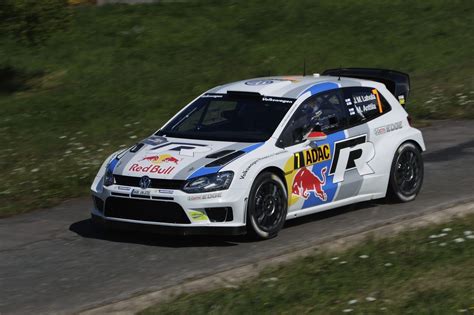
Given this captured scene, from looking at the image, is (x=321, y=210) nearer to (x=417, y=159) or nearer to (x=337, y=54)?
(x=417, y=159)

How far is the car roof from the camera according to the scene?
1118cm

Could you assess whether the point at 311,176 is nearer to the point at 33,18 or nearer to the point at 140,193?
the point at 140,193

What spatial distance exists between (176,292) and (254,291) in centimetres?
64

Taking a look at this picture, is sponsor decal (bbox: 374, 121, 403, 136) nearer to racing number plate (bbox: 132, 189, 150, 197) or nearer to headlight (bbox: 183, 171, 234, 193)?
headlight (bbox: 183, 171, 234, 193)

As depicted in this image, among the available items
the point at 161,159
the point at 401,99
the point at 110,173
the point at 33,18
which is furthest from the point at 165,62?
the point at 161,159

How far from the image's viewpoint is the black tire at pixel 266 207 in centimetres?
1004

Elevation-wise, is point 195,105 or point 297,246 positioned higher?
point 195,105

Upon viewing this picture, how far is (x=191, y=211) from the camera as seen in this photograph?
9.84 metres

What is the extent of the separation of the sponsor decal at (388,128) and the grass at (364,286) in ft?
6.73

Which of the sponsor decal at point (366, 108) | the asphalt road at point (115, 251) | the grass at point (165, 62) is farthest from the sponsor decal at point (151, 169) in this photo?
the grass at point (165, 62)

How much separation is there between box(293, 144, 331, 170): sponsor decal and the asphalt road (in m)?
0.71

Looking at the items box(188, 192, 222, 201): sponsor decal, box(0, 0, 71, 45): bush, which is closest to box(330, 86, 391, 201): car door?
box(188, 192, 222, 201): sponsor decal

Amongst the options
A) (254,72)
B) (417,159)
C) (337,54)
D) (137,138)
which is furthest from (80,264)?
(337,54)

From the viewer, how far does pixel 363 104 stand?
11695 mm
